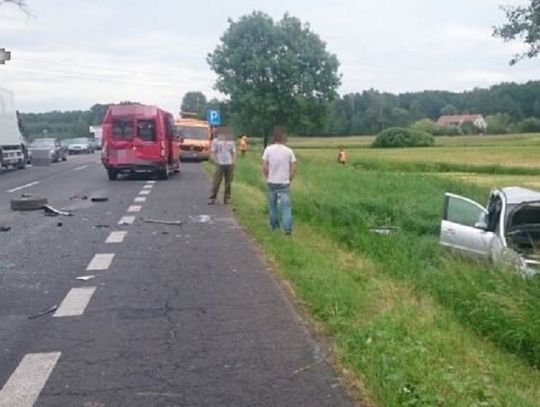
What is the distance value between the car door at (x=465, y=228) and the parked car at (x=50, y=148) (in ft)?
118

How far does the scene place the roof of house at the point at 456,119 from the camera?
124 metres

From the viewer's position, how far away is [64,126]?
334 ft

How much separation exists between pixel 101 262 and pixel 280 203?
3706 mm

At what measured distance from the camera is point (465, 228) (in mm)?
11023

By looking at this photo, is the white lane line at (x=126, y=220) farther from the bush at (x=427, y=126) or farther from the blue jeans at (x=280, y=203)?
the bush at (x=427, y=126)

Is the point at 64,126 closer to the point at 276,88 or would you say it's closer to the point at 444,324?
the point at 276,88

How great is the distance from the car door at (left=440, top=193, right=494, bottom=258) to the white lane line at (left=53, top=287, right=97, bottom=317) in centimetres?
488

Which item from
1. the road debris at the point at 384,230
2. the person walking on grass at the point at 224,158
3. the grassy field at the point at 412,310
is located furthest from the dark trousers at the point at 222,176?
the road debris at the point at 384,230

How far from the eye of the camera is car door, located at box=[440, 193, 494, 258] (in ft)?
34.4

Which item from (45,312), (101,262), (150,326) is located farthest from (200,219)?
(150,326)

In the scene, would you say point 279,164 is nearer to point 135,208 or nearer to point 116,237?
point 116,237

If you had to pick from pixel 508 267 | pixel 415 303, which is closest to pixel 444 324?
pixel 415 303

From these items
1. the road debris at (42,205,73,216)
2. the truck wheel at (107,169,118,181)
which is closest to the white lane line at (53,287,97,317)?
the road debris at (42,205,73,216)

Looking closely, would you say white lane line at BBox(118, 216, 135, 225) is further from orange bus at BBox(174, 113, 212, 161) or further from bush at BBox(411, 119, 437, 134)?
bush at BBox(411, 119, 437, 134)
